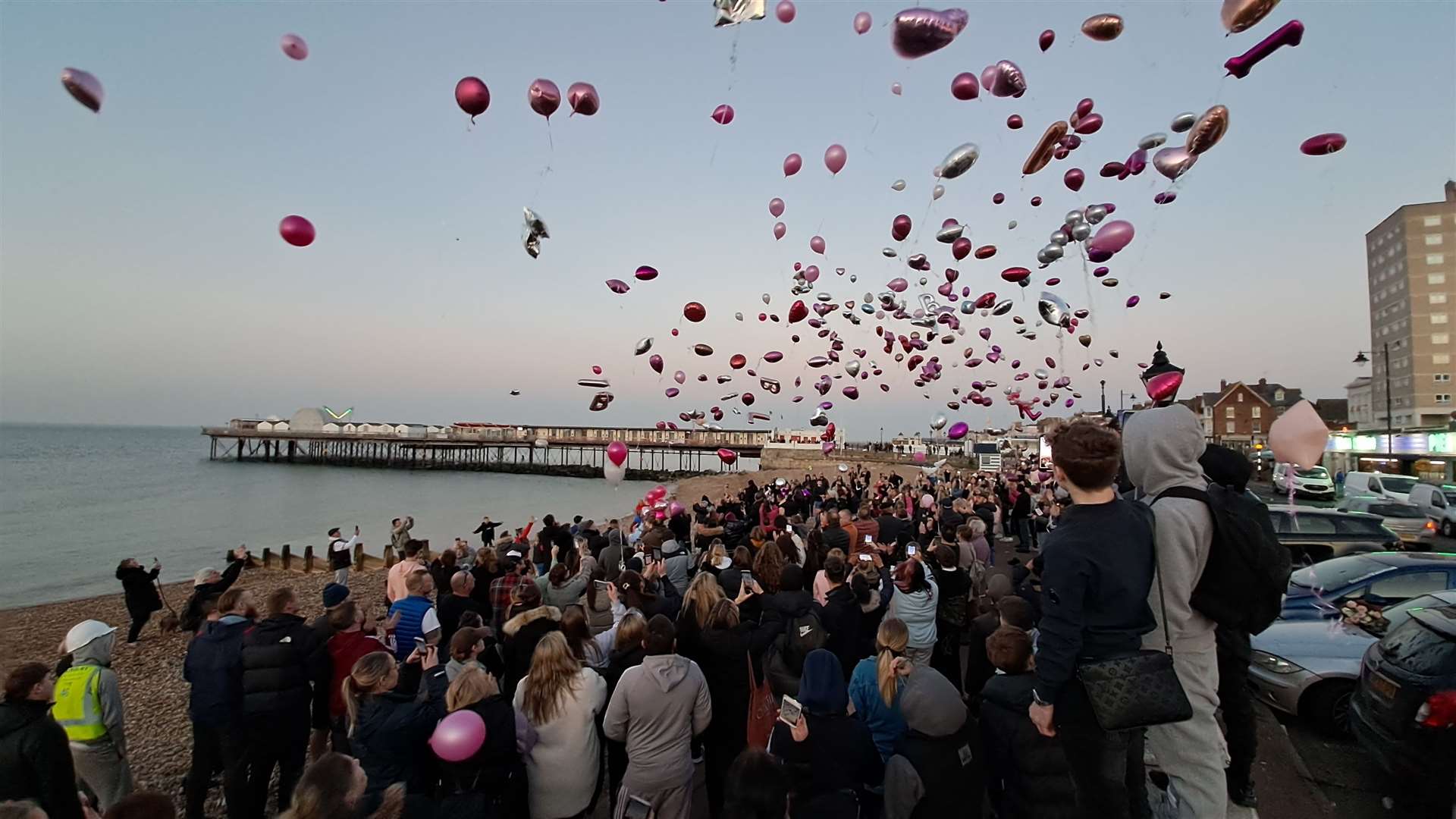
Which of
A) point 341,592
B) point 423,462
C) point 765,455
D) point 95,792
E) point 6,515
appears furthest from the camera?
point 423,462

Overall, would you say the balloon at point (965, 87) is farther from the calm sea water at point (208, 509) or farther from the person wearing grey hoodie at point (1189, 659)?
the calm sea water at point (208, 509)

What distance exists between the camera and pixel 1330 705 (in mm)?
5305

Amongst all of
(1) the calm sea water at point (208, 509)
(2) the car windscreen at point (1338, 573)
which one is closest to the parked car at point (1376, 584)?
(2) the car windscreen at point (1338, 573)

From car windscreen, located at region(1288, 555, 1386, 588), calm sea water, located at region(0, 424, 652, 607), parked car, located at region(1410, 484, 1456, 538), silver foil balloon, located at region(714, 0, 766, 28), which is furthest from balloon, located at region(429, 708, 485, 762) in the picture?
calm sea water, located at region(0, 424, 652, 607)

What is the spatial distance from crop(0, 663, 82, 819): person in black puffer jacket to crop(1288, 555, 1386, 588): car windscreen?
10.4 metres

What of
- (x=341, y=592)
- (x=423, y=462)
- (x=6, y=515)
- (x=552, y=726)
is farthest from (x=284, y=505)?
(x=552, y=726)

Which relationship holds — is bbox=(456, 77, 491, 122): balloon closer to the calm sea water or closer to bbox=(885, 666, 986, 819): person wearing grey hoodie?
bbox=(885, 666, 986, 819): person wearing grey hoodie

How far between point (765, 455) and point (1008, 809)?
73429mm

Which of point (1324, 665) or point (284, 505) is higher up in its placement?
point (1324, 665)

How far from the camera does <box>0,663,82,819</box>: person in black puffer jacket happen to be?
2.88 m

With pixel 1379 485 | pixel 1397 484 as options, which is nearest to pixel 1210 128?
pixel 1379 485

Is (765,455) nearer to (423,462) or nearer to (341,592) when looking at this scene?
(423,462)

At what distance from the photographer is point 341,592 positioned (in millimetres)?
5164

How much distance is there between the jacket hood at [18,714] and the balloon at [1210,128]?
37.0 feet
